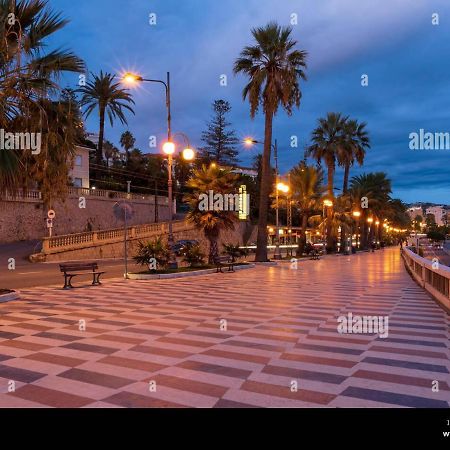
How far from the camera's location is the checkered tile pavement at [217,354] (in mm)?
5151

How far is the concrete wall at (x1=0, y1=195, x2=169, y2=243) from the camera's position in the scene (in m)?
37.9

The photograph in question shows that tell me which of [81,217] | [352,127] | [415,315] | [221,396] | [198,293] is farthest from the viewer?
[352,127]

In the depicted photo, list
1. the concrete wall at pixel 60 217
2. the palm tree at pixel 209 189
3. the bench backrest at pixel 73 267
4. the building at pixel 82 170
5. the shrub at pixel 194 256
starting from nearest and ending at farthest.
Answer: the bench backrest at pixel 73 267, the shrub at pixel 194 256, the palm tree at pixel 209 189, the concrete wall at pixel 60 217, the building at pixel 82 170

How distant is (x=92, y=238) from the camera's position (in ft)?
123

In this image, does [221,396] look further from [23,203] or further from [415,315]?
[23,203]

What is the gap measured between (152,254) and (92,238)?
60.0 ft

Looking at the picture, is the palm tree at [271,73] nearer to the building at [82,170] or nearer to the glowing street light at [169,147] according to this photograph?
the glowing street light at [169,147]

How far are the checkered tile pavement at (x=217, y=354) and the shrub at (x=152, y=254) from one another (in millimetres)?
7178

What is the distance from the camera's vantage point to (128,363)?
649 cm

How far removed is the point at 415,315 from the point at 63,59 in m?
10.9

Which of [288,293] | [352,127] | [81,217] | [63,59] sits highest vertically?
[352,127]

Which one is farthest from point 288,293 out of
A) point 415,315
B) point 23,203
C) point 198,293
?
point 23,203

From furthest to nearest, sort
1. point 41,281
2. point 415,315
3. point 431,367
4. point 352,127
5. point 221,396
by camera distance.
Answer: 1. point 352,127
2. point 41,281
3. point 415,315
4. point 431,367
5. point 221,396

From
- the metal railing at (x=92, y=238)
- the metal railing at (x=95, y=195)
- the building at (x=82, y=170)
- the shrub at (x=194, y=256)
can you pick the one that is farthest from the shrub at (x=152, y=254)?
the building at (x=82, y=170)
